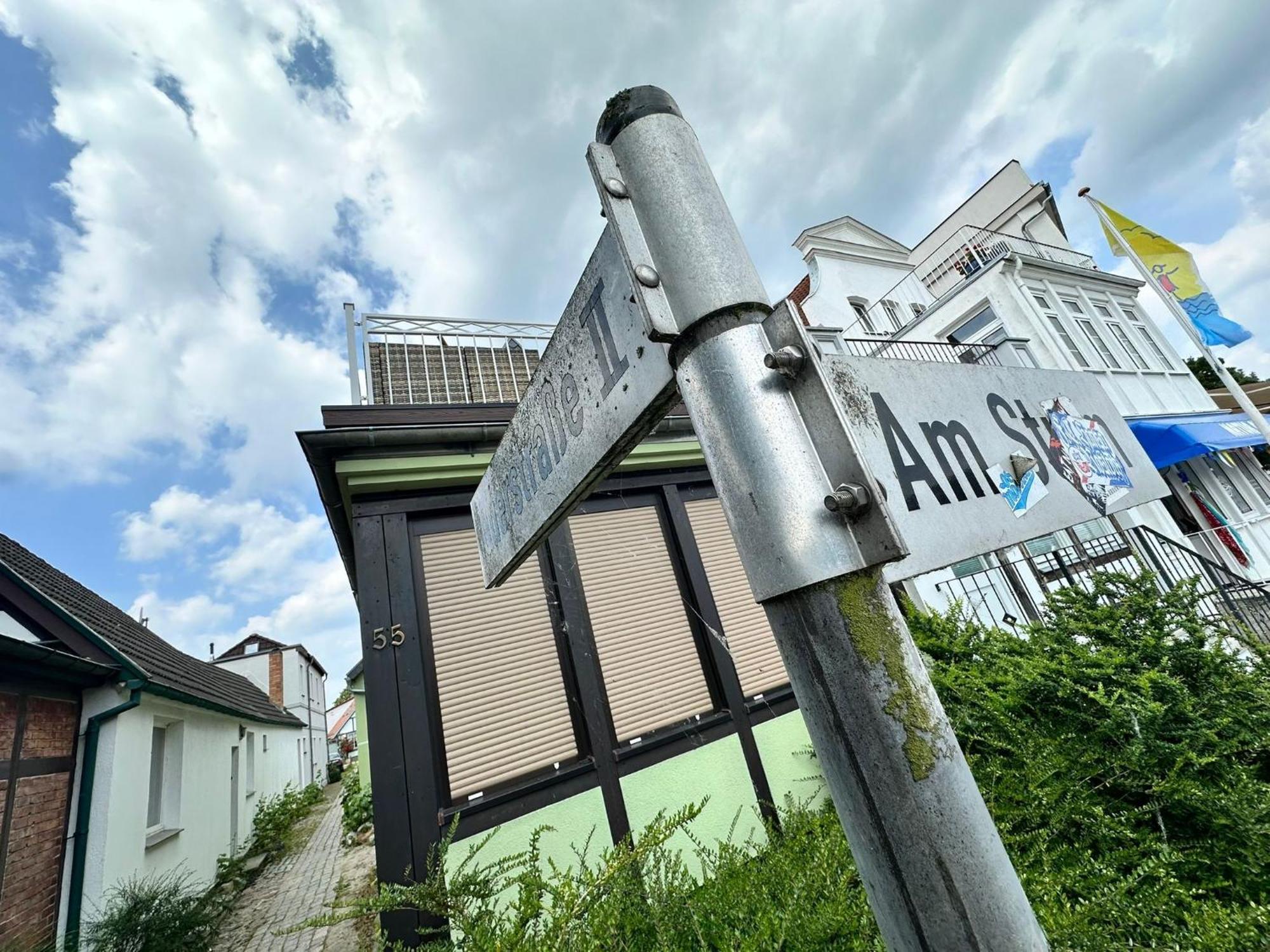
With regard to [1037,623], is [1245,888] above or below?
below

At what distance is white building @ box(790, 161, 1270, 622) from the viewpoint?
9961 mm

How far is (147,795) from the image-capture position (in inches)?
252

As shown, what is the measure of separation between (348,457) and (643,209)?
3.23m

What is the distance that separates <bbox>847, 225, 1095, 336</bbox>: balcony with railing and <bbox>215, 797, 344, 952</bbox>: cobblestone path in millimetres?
15639

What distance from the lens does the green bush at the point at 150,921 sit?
16.7ft

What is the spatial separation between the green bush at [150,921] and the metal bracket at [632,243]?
27.0 feet

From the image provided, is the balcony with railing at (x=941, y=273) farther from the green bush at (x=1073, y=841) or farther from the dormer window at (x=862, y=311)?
the green bush at (x=1073, y=841)

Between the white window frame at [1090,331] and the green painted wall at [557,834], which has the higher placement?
the white window frame at [1090,331]

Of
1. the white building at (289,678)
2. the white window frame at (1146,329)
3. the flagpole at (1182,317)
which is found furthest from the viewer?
the white building at (289,678)

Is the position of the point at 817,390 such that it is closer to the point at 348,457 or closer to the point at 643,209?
the point at 643,209

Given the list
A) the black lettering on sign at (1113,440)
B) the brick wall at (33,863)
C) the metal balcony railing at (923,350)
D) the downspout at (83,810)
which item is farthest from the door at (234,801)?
the metal balcony railing at (923,350)

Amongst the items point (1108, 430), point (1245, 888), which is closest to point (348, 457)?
point (1108, 430)

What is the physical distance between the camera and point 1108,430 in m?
1.22

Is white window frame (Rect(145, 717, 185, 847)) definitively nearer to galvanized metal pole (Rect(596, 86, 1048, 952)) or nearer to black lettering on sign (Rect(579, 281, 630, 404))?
black lettering on sign (Rect(579, 281, 630, 404))
